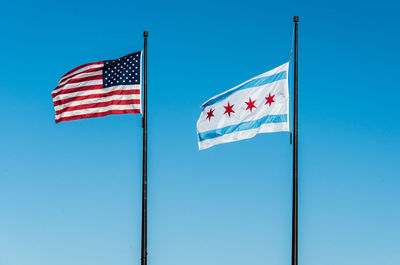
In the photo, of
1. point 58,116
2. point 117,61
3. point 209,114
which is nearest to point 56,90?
point 58,116

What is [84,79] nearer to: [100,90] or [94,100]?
[100,90]

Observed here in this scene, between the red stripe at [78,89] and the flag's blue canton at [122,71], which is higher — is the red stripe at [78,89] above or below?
below

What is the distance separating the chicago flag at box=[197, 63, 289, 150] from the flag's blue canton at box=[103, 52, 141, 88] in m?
3.32

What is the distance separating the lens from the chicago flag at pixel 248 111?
96.2ft

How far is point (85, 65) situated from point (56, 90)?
175 centimetres

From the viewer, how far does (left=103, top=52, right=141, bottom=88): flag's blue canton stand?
30.8m

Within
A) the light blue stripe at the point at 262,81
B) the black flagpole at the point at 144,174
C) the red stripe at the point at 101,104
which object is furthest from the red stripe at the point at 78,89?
the light blue stripe at the point at 262,81

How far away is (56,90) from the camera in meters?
32.5

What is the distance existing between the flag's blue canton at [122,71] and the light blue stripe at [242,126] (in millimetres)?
3636

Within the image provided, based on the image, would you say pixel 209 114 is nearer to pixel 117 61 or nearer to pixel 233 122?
pixel 233 122

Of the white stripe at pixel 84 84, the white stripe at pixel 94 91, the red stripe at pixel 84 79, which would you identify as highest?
the red stripe at pixel 84 79

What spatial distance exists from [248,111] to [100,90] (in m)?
6.15

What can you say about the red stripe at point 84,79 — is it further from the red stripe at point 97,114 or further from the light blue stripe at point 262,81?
the light blue stripe at point 262,81

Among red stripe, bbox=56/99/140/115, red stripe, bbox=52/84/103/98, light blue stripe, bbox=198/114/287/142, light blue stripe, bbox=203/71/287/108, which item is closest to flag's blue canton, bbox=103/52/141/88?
red stripe, bbox=52/84/103/98
